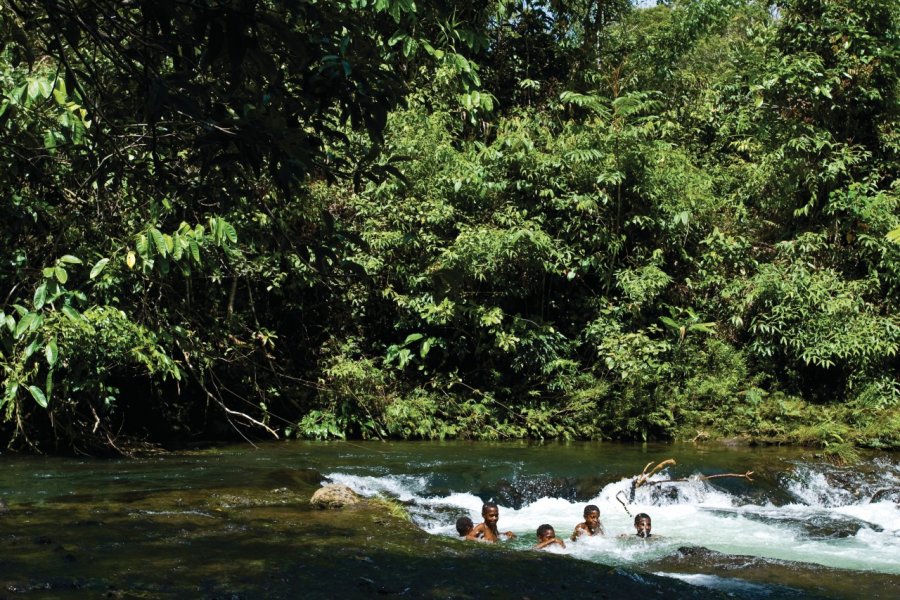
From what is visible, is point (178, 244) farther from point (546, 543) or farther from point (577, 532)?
point (577, 532)

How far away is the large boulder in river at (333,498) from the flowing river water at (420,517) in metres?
0.18

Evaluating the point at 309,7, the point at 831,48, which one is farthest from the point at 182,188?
the point at 831,48

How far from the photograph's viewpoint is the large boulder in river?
7.67 m

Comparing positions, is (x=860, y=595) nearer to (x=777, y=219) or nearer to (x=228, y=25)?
(x=228, y=25)

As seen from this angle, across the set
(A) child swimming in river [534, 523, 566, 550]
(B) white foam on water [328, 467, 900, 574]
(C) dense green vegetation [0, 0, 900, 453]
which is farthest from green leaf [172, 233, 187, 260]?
(C) dense green vegetation [0, 0, 900, 453]

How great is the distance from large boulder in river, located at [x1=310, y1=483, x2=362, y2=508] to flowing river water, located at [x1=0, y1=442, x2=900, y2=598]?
0.58ft

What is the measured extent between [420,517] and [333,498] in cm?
96

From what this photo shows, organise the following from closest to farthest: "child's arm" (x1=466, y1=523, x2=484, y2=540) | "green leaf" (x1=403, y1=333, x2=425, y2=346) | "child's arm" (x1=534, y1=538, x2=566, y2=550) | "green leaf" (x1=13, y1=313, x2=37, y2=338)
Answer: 1. "green leaf" (x1=13, y1=313, x2=37, y2=338)
2. "child's arm" (x1=534, y1=538, x2=566, y2=550)
3. "child's arm" (x1=466, y1=523, x2=484, y2=540)
4. "green leaf" (x1=403, y1=333, x2=425, y2=346)

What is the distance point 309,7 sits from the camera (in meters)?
2.94

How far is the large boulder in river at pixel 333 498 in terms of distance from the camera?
7.67m

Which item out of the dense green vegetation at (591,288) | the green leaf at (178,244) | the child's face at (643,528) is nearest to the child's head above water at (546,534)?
the child's face at (643,528)

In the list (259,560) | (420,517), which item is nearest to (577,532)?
(420,517)

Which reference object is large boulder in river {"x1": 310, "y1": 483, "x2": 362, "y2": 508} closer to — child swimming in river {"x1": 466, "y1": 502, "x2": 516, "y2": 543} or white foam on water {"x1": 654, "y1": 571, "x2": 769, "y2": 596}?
child swimming in river {"x1": 466, "y1": 502, "x2": 516, "y2": 543}

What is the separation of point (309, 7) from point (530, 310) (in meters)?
11.3
